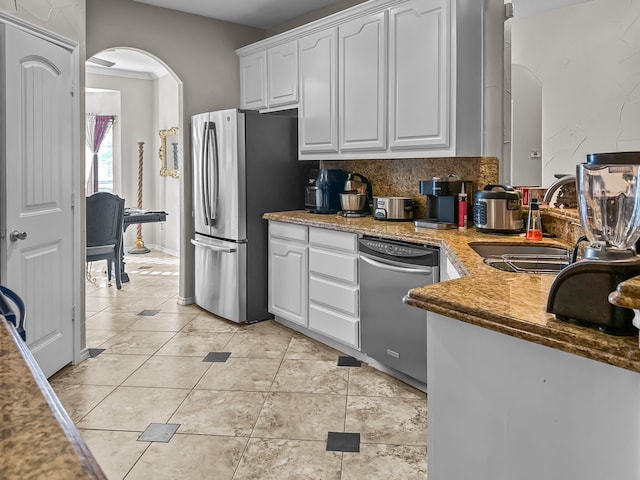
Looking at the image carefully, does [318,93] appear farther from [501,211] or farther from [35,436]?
[35,436]

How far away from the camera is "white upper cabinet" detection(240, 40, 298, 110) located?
14.0 ft

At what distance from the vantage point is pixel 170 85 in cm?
749

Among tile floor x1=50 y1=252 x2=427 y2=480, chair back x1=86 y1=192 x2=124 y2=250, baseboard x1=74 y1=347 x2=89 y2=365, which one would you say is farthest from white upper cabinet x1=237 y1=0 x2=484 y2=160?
baseboard x1=74 y1=347 x2=89 y2=365

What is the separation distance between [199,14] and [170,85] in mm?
2990

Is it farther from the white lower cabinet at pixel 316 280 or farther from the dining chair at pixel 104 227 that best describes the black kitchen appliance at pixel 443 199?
the dining chair at pixel 104 227

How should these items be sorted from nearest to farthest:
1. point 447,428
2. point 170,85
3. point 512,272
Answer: point 447,428
point 512,272
point 170,85

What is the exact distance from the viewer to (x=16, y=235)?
9.05 ft

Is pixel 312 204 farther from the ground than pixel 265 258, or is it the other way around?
pixel 312 204

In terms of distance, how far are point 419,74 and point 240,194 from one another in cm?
163

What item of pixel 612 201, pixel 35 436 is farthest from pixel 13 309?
pixel 612 201

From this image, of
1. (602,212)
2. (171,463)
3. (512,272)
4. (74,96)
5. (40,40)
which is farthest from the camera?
(74,96)

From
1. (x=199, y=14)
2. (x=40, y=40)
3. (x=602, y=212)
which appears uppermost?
(x=199, y=14)

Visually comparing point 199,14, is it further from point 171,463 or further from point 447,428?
point 447,428

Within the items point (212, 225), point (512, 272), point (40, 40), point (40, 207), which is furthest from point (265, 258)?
point (512, 272)
